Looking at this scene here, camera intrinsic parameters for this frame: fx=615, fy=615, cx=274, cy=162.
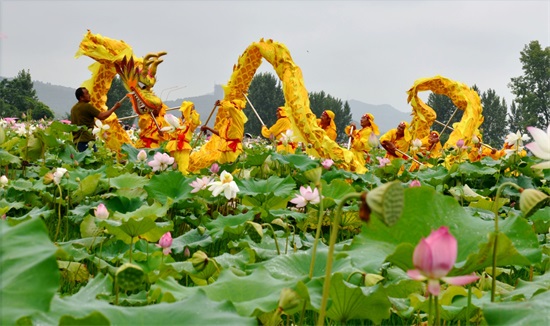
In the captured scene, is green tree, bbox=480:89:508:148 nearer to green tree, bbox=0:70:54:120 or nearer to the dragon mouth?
green tree, bbox=0:70:54:120

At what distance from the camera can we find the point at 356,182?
3.73 metres

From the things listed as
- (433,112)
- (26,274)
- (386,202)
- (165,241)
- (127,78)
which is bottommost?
(165,241)

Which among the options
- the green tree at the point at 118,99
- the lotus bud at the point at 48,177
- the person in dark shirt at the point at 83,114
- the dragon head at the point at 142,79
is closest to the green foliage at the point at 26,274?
the lotus bud at the point at 48,177

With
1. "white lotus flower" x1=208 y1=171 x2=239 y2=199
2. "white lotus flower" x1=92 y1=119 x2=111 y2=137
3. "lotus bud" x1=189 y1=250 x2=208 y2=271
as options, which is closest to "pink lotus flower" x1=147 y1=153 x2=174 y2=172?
"white lotus flower" x1=208 y1=171 x2=239 y2=199

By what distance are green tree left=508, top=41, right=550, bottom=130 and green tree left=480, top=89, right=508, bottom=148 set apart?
8.73 ft

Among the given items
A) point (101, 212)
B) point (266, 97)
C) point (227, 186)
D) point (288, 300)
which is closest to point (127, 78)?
point (227, 186)

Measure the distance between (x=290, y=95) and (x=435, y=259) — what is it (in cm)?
368

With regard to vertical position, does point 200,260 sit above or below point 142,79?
below

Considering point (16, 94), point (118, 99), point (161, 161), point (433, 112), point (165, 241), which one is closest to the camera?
point (165, 241)

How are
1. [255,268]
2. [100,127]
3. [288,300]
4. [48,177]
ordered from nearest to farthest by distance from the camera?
1. [288,300]
2. [255,268]
3. [48,177]
4. [100,127]

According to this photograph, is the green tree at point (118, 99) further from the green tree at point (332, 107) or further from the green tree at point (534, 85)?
the green tree at point (534, 85)

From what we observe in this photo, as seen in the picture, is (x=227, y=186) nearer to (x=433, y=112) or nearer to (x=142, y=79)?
(x=142, y=79)

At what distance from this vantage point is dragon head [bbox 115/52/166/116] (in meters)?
4.04

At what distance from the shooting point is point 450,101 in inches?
1430
